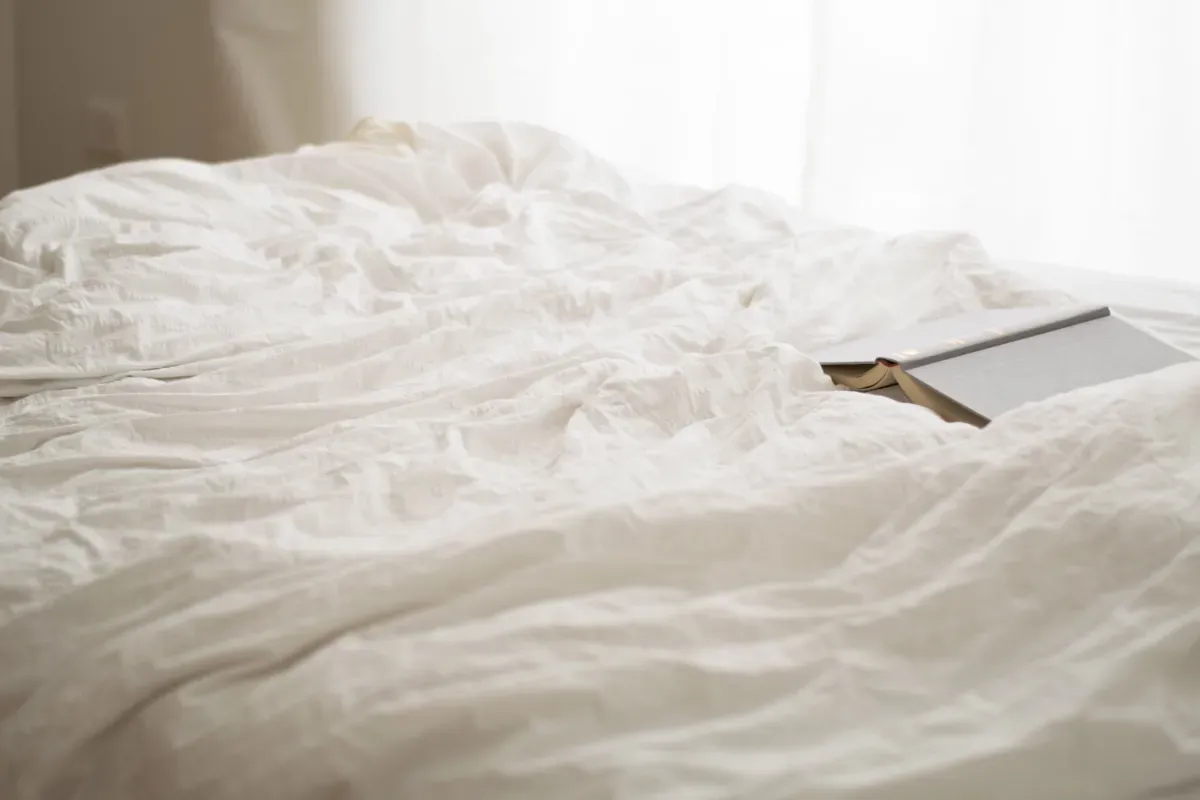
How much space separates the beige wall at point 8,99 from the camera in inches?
104

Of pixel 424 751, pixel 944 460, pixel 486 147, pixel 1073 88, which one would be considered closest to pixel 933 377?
pixel 944 460

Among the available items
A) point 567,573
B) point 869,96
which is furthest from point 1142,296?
point 869,96

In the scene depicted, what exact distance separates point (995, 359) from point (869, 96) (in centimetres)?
170

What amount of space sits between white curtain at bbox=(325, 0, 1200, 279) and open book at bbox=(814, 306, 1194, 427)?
3.48 feet

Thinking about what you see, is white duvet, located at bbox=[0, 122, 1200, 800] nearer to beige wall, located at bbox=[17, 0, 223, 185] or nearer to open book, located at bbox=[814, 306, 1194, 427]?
open book, located at bbox=[814, 306, 1194, 427]

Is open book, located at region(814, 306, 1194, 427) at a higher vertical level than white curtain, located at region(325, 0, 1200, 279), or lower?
lower

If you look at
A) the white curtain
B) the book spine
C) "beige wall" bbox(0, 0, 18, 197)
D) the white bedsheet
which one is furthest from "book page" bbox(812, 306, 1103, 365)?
"beige wall" bbox(0, 0, 18, 197)

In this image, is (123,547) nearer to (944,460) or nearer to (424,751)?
(424,751)

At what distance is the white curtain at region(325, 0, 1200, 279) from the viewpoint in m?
2.21

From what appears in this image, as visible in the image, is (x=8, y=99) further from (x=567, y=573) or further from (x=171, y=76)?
(x=567, y=573)

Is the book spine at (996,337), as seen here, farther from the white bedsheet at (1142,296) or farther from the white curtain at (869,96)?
the white curtain at (869,96)

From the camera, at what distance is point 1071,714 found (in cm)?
53

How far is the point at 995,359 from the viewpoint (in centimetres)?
99

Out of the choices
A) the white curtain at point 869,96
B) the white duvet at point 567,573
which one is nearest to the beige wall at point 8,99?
the white curtain at point 869,96
